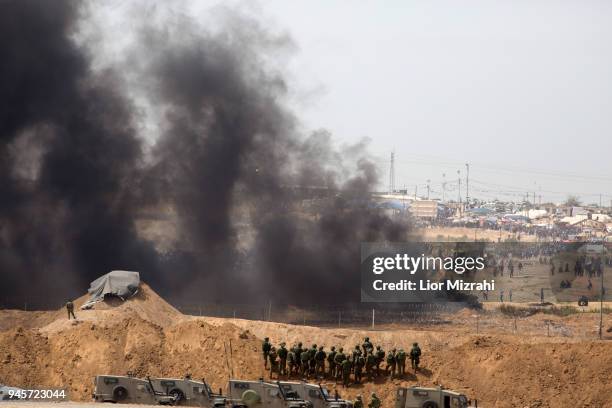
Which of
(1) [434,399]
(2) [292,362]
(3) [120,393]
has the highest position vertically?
(2) [292,362]

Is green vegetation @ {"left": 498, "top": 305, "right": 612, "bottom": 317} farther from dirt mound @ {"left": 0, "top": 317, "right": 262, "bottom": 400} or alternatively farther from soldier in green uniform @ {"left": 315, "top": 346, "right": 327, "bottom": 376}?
dirt mound @ {"left": 0, "top": 317, "right": 262, "bottom": 400}

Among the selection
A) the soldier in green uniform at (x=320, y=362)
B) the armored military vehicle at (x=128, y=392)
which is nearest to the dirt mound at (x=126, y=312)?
the soldier in green uniform at (x=320, y=362)

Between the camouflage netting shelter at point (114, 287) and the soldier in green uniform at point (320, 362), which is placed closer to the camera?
the soldier in green uniform at point (320, 362)

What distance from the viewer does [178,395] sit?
49594 millimetres

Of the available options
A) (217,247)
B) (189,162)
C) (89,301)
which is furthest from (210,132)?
(89,301)

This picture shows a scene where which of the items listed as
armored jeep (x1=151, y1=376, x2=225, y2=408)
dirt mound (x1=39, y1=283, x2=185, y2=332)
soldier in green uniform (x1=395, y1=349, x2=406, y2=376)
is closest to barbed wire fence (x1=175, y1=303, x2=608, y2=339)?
dirt mound (x1=39, y1=283, x2=185, y2=332)

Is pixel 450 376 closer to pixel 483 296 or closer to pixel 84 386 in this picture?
pixel 84 386

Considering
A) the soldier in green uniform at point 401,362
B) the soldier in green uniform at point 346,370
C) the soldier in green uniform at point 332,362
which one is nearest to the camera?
the soldier in green uniform at point 346,370

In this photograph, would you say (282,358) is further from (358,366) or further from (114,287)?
(114,287)

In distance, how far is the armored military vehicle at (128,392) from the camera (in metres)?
49.4

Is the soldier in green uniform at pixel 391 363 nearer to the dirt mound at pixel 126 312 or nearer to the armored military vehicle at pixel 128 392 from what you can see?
the armored military vehicle at pixel 128 392

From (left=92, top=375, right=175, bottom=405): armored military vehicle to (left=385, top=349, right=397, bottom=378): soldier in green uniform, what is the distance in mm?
11886

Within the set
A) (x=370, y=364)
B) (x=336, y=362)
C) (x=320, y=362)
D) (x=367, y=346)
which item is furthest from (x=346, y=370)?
(x=367, y=346)

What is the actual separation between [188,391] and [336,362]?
9393 mm
